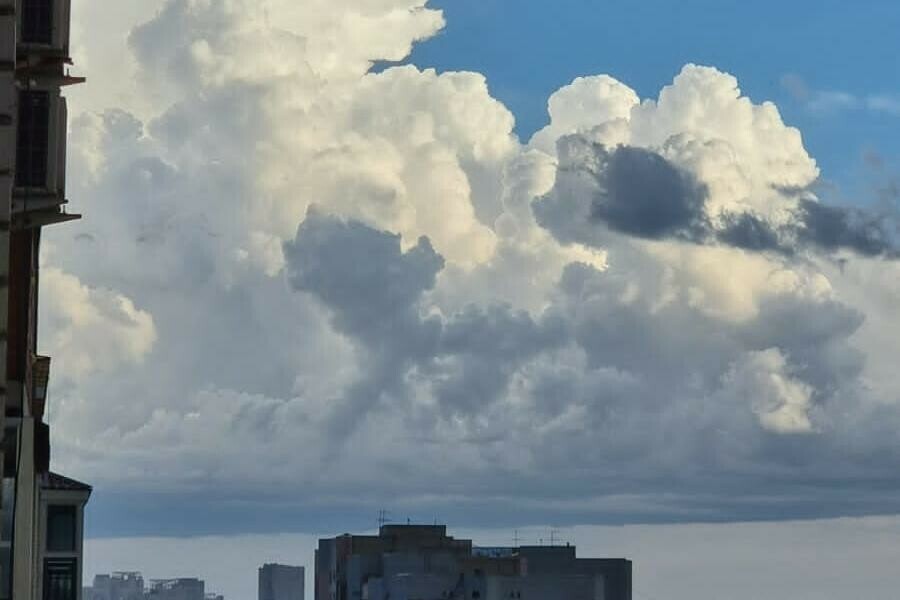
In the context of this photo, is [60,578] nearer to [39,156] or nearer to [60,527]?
[60,527]

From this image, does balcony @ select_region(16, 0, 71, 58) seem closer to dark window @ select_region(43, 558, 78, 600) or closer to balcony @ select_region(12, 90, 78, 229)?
balcony @ select_region(12, 90, 78, 229)

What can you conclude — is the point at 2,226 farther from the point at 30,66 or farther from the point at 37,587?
the point at 37,587

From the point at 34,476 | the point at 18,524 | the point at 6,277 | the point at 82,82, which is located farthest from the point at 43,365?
the point at 6,277

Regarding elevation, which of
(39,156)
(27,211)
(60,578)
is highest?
(39,156)

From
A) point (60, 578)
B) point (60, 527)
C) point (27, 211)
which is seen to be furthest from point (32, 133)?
point (60, 527)

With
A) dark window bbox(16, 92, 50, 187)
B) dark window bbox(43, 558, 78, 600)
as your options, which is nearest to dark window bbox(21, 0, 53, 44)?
dark window bbox(16, 92, 50, 187)

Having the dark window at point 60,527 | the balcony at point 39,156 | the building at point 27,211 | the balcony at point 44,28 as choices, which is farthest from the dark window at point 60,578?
the balcony at point 44,28
